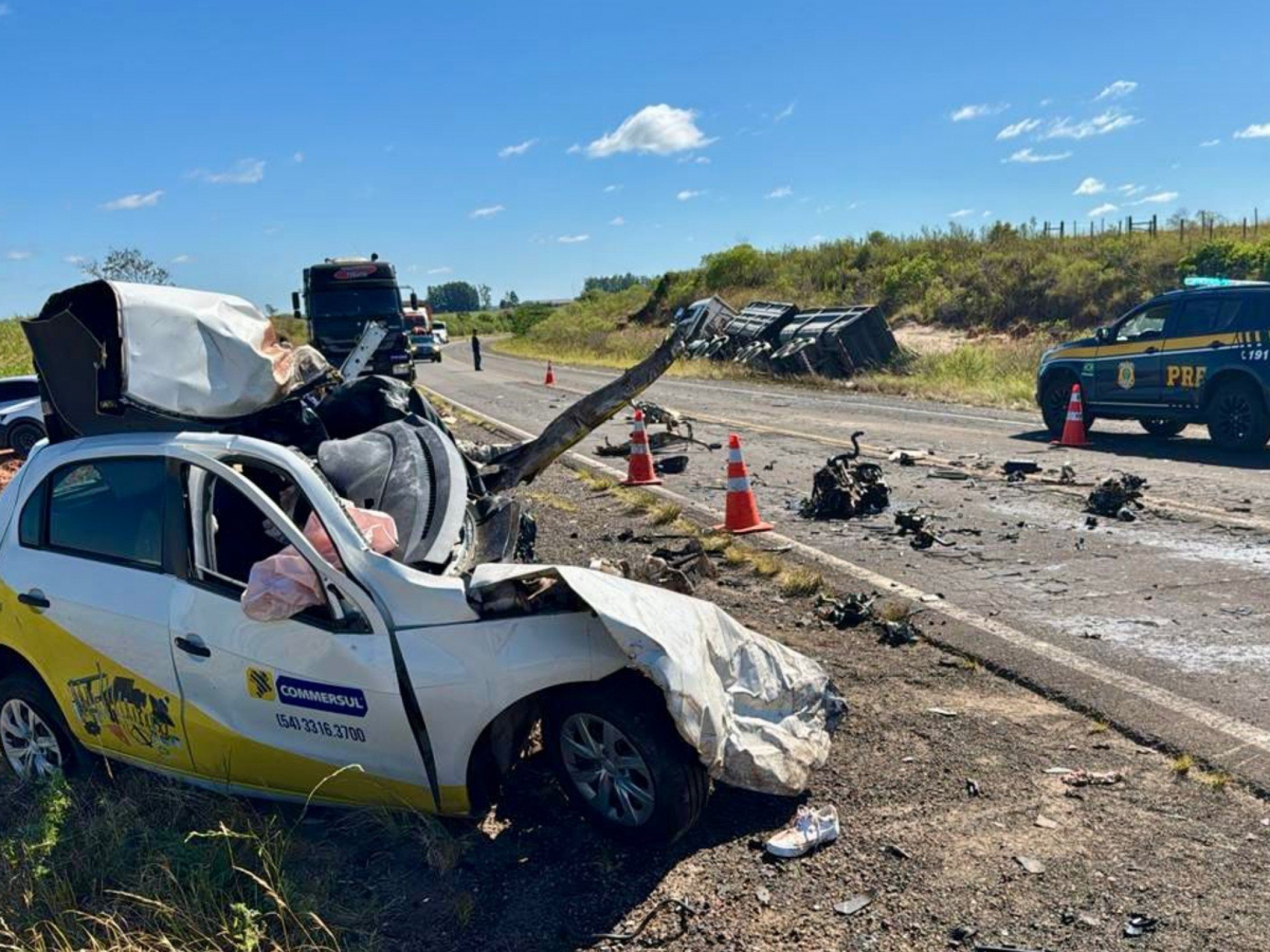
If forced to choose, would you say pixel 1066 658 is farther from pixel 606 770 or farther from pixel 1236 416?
pixel 1236 416

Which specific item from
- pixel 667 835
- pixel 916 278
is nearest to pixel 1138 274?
pixel 916 278

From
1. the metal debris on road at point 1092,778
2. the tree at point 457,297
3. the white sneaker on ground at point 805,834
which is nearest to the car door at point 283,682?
the white sneaker on ground at point 805,834

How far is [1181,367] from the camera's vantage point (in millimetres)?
13164

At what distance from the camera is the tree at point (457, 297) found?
7072 inches

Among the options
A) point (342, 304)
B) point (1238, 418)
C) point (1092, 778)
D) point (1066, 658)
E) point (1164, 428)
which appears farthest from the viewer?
point (342, 304)

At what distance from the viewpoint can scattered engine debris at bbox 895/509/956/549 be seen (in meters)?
8.46

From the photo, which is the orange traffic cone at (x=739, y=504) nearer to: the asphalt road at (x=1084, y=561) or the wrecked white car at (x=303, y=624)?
the asphalt road at (x=1084, y=561)

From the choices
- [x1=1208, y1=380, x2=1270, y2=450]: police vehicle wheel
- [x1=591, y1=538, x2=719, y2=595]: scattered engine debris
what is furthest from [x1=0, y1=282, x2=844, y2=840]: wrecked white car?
[x1=1208, y1=380, x2=1270, y2=450]: police vehicle wheel

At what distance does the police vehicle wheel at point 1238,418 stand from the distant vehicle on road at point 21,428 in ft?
58.8

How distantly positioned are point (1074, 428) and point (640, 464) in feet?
19.6

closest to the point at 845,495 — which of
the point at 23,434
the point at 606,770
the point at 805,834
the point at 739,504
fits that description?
the point at 739,504

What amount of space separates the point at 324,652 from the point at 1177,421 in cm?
1268

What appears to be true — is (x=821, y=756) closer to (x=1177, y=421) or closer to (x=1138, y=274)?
(x=1177, y=421)

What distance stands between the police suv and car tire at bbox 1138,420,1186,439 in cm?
1
